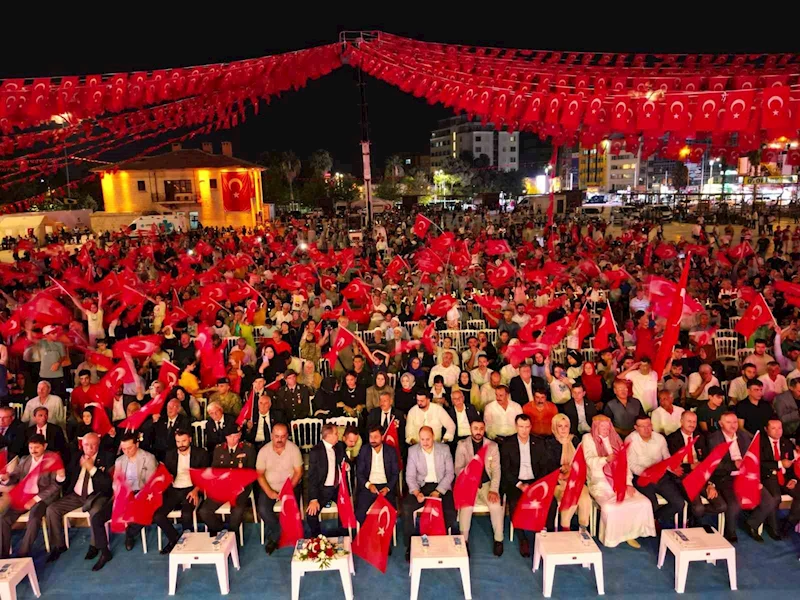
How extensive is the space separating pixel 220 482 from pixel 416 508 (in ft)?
6.26

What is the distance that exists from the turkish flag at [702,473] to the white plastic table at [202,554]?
425 centimetres

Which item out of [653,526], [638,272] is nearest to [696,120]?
[653,526]

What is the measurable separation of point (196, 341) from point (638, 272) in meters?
9.06

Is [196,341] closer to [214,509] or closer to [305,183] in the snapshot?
[214,509]

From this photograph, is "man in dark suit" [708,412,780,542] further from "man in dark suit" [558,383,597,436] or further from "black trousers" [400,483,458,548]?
"black trousers" [400,483,458,548]

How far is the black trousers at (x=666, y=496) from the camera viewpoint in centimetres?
568

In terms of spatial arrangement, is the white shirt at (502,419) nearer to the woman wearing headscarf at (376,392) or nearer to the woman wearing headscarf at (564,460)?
the woman wearing headscarf at (564,460)

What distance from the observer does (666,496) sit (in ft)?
18.8

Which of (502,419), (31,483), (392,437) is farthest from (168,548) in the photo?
(502,419)

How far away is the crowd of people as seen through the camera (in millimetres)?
5832

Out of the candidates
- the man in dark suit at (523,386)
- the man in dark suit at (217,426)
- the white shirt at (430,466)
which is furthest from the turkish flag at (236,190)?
the white shirt at (430,466)

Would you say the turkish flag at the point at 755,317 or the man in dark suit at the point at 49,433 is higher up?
the turkish flag at the point at 755,317

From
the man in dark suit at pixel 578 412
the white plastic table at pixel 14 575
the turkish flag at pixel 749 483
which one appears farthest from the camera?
the man in dark suit at pixel 578 412

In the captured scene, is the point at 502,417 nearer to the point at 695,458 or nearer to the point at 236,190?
the point at 695,458
